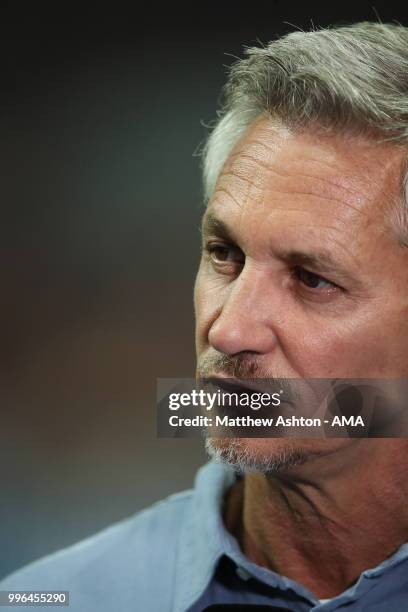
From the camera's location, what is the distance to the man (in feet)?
3.31

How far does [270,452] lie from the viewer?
1.05 m

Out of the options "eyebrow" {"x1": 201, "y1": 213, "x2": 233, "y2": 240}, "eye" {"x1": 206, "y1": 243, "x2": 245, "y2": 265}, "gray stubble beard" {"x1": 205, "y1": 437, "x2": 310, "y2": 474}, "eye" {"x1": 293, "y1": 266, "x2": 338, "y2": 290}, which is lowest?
"gray stubble beard" {"x1": 205, "y1": 437, "x2": 310, "y2": 474}

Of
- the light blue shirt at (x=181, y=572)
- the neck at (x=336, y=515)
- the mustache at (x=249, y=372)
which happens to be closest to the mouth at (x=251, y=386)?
the mustache at (x=249, y=372)

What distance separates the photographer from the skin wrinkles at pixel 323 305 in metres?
1.00

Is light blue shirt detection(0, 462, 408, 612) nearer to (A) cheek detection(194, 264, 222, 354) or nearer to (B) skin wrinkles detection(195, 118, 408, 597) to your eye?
(B) skin wrinkles detection(195, 118, 408, 597)

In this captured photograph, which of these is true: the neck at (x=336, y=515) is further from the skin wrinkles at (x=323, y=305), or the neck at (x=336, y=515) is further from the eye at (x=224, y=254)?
the eye at (x=224, y=254)

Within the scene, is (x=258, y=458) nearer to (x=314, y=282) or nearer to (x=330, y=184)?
(x=314, y=282)

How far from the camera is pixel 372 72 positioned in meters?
1.01

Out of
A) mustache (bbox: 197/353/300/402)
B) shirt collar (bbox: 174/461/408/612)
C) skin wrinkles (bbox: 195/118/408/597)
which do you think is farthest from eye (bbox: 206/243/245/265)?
shirt collar (bbox: 174/461/408/612)

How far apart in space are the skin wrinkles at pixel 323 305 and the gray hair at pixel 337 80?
23 millimetres

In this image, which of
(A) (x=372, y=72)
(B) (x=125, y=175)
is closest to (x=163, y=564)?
(B) (x=125, y=175)

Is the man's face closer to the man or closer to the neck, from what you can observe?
the man

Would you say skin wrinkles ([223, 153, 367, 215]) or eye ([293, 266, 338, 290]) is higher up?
skin wrinkles ([223, 153, 367, 215])

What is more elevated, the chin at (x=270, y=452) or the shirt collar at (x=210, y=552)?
the chin at (x=270, y=452)
